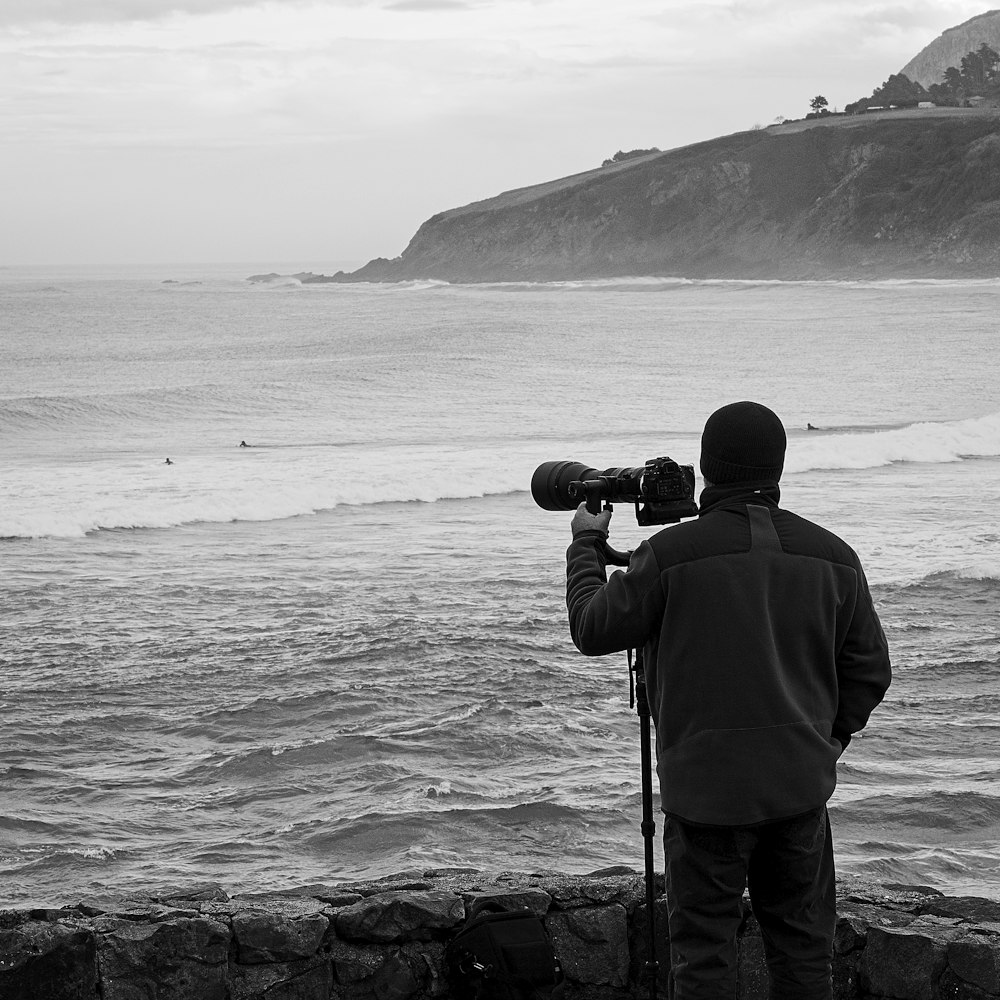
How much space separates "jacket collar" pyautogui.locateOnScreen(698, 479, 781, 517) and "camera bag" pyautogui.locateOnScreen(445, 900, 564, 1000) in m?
1.16

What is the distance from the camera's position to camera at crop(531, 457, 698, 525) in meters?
2.68

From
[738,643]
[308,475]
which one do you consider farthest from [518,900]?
[308,475]

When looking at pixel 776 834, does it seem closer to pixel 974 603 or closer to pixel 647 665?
pixel 647 665

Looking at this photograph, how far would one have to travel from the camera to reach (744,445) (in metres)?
2.37

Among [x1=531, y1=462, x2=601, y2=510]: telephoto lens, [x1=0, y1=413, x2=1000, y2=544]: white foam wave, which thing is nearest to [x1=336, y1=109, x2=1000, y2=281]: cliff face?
[x1=0, y1=413, x2=1000, y2=544]: white foam wave

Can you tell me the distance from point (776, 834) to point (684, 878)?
0.63ft

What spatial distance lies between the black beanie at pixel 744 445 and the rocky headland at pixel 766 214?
10604 cm

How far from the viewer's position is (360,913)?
9.96ft

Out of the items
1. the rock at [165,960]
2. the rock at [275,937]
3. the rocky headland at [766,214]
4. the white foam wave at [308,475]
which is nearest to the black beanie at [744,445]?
the rock at [275,937]

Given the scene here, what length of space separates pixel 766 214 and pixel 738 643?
5036 inches

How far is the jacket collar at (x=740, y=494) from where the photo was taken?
2.37 metres

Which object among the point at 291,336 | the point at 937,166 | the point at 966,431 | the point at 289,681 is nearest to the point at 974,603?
the point at 289,681

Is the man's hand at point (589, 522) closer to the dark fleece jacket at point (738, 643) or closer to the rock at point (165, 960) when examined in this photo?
the dark fleece jacket at point (738, 643)

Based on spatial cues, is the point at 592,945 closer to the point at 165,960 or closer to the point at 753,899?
the point at 753,899
